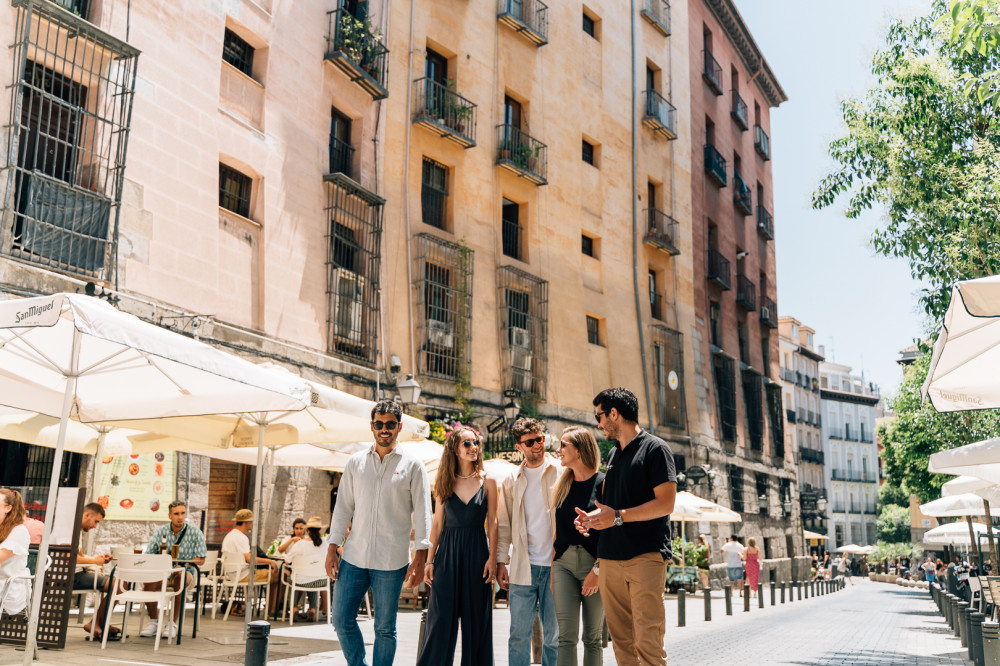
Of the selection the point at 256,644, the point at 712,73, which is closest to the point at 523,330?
the point at 256,644

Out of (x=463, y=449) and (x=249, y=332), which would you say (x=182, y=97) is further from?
(x=463, y=449)

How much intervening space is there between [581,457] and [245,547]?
6574 millimetres

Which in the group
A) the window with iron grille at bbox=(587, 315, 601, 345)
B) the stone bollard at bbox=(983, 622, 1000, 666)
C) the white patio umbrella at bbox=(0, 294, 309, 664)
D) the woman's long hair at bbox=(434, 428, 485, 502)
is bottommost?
the stone bollard at bbox=(983, 622, 1000, 666)

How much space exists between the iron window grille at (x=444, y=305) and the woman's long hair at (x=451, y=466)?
11468 millimetres

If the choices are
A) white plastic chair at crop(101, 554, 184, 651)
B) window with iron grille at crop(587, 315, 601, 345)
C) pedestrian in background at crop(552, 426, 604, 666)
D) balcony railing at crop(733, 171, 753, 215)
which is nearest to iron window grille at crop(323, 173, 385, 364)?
white plastic chair at crop(101, 554, 184, 651)

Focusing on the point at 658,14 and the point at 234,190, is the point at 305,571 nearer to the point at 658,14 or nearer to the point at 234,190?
the point at 234,190

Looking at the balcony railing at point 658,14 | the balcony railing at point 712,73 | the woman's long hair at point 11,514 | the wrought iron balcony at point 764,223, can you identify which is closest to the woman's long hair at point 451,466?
the woman's long hair at point 11,514

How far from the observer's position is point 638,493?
4777mm

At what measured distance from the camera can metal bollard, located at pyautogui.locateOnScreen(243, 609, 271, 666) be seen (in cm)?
445

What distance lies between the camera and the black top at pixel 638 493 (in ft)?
15.4

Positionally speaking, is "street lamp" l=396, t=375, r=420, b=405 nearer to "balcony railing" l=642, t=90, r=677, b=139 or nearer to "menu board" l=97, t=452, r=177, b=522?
"menu board" l=97, t=452, r=177, b=522

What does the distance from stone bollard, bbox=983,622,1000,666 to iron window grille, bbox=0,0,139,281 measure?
34.3 ft

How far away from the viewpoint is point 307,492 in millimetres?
14578

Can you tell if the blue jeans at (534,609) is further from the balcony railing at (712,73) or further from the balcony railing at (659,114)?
the balcony railing at (712,73)
